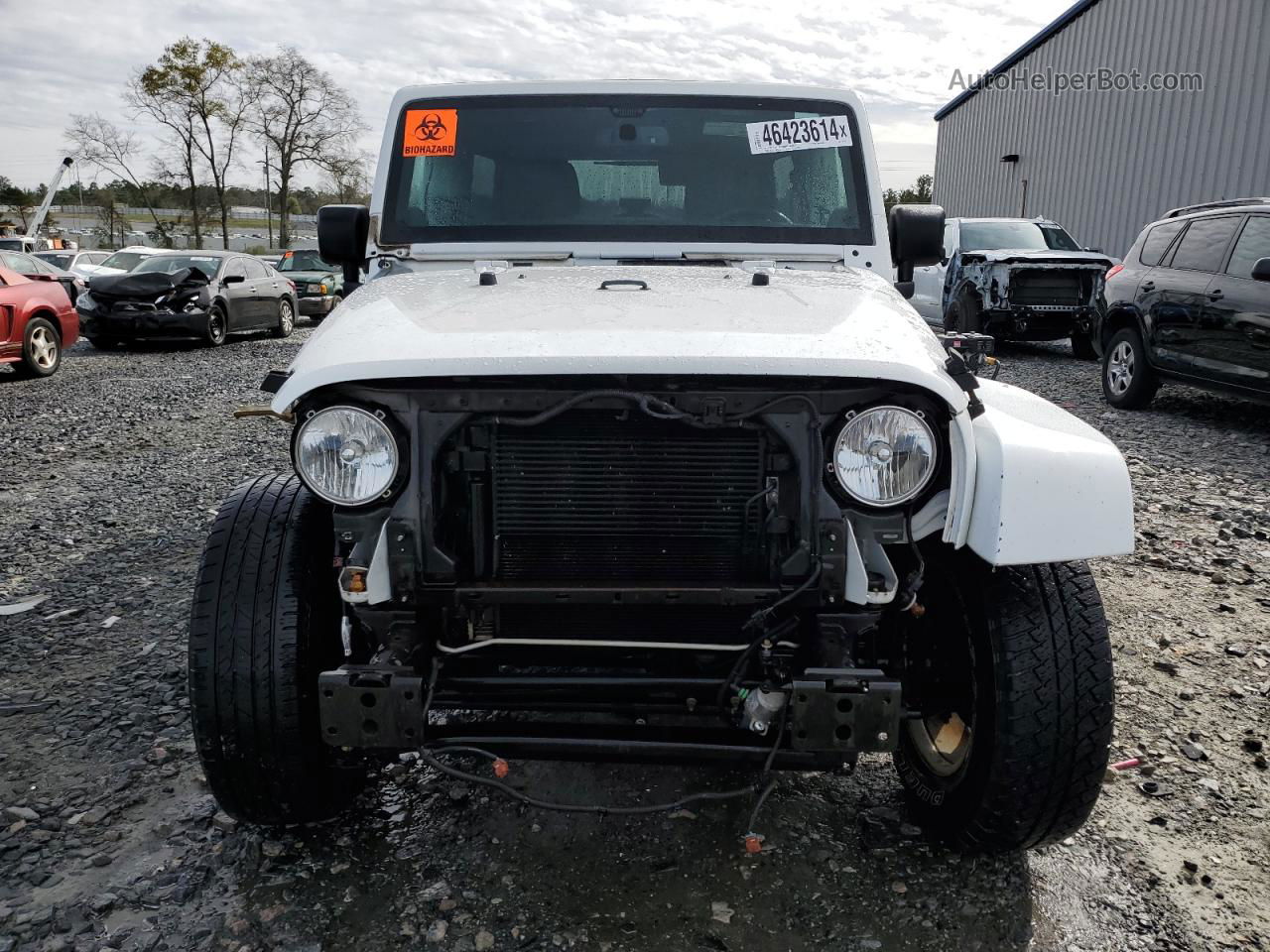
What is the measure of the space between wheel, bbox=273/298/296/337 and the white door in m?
10.1

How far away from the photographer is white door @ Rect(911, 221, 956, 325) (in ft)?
44.8

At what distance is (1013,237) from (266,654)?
515 inches

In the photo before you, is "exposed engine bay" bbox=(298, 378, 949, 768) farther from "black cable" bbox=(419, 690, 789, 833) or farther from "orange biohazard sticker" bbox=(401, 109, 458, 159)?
"orange biohazard sticker" bbox=(401, 109, 458, 159)

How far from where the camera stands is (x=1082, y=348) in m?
13.2

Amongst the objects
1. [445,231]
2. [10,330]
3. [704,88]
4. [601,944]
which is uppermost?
[704,88]

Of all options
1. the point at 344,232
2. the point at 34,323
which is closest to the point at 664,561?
the point at 344,232

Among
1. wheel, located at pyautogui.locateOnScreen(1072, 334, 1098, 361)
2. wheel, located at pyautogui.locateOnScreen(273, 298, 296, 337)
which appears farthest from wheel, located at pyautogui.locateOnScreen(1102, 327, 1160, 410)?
wheel, located at pyautogui.locateOnScreen(273, 298, 296, 337)

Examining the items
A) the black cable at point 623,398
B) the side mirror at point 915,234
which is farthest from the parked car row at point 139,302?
the black cable at point 623,398

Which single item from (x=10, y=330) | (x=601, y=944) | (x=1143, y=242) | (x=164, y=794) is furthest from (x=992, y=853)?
(x=10, y=330)

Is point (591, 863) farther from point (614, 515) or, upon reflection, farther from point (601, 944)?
point (614, 515)

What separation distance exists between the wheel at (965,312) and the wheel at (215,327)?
10389 mm

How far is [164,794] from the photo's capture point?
9.46 ft

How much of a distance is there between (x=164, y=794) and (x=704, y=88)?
3.01 meters

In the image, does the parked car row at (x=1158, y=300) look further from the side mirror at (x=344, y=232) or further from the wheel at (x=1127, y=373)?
the side mirror at (x=344, y=232)
